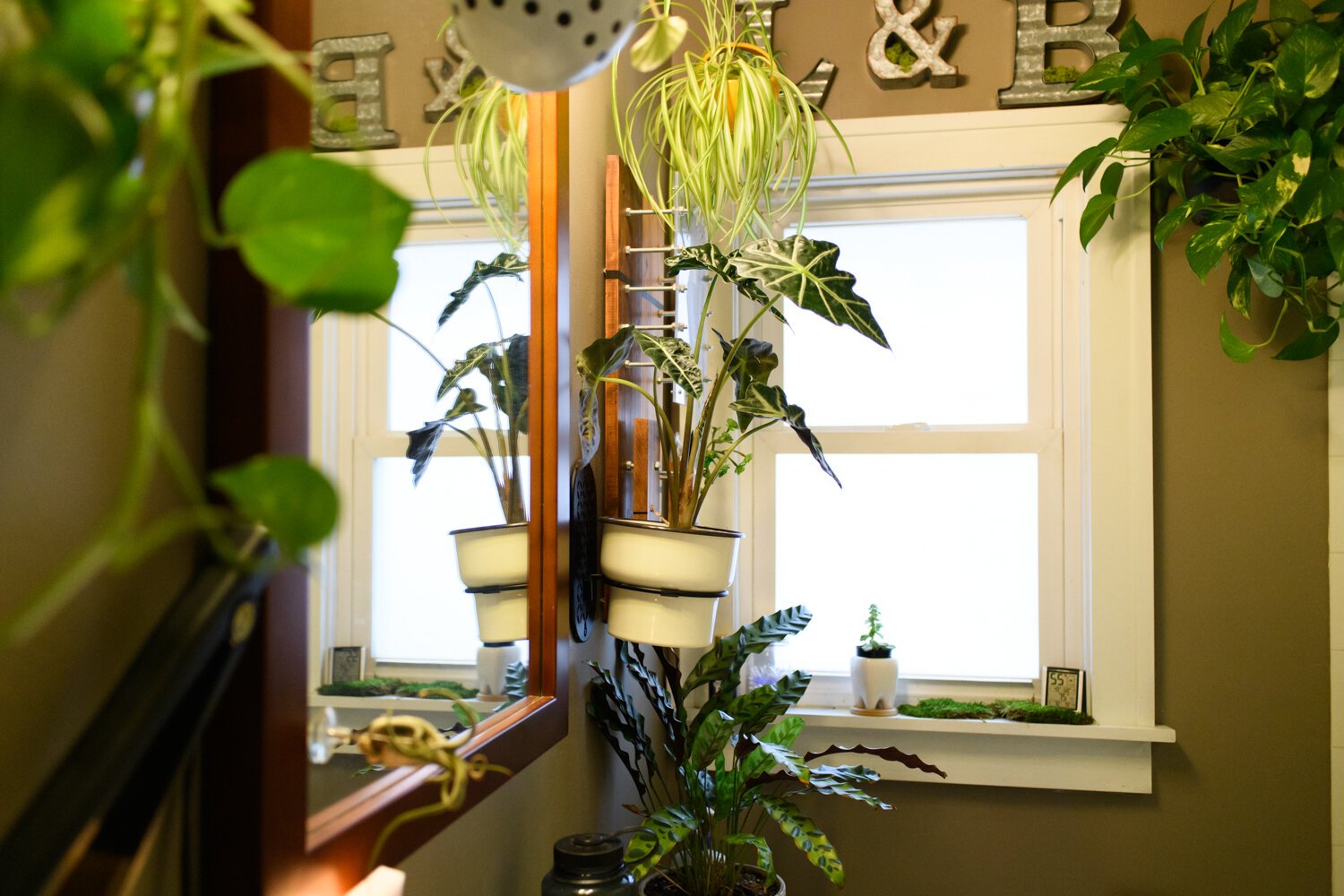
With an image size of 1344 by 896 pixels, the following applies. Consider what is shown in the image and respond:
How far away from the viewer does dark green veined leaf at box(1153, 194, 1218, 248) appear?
188 cm

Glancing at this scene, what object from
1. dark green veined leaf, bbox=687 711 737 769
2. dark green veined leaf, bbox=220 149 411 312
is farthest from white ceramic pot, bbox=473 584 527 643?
dark green veined leaf, bbox=220 149 411 312

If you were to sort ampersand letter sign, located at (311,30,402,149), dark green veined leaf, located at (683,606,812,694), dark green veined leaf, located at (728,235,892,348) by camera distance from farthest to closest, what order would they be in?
dark green veined leaf, located at (683,606,812,694)
dark green veined leaf, located at (728,235,892,348)
ampersand letter sign, located at (311,30,402,149)

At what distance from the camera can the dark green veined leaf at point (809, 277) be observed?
4.29ft

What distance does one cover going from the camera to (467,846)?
3.38ft

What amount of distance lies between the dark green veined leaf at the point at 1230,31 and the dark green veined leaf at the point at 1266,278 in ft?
1.33

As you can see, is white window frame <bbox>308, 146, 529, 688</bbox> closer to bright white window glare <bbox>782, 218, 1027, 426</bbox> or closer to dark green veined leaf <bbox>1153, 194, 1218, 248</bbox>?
bright white window glare <bbox>782, 218, 1027, 426</bbox>

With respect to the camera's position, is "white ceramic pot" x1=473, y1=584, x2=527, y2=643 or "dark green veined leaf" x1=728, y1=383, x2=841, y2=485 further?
"dark green veined leaf" x1=728, y1=383, x2=841, y2=485

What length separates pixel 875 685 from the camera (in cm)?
207

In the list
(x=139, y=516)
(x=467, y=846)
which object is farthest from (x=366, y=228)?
(x=467, y=846)

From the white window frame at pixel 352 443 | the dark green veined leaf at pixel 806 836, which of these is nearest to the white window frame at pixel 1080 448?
the dark green veined leaf at pixel 806 836

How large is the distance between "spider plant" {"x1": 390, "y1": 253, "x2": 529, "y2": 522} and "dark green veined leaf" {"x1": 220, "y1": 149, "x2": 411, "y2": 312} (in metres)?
0.49

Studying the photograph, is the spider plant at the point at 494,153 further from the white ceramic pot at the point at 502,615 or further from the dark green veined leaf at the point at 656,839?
the dark green veined leaf at the point at 656,839

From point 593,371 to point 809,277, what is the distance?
0.32m

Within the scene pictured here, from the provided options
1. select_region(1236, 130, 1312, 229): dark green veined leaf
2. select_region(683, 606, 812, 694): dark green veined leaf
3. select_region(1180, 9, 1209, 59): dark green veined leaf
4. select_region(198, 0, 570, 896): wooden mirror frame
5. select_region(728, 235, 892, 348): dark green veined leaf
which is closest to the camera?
select_region(198, 0, 570, 896): wooden mirror frame
